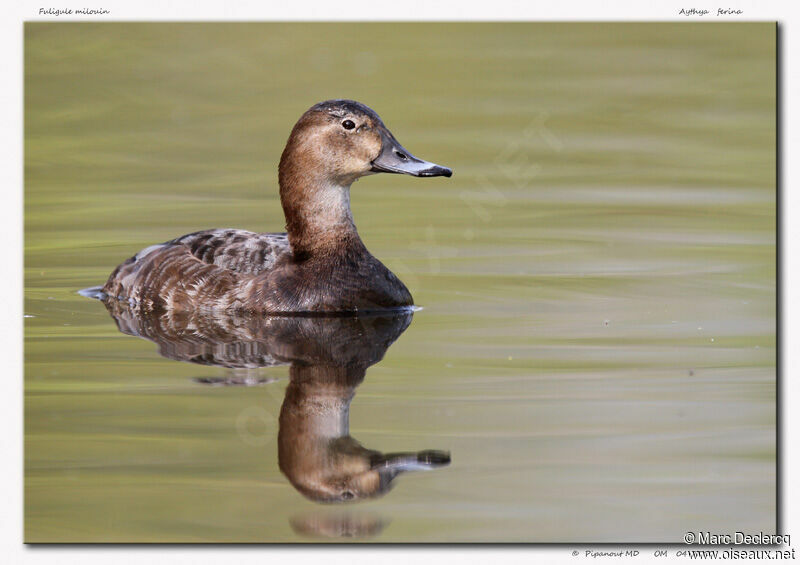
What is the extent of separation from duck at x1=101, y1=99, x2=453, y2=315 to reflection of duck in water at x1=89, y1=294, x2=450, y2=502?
149mm

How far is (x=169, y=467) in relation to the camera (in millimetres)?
6469

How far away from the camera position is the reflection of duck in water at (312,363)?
6426 mm

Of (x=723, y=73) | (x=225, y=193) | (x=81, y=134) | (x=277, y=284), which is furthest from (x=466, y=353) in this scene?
(x=723, y=73)

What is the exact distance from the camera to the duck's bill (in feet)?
31.8

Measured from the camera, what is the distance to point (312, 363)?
8086 millimetres

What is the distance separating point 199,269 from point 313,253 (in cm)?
83

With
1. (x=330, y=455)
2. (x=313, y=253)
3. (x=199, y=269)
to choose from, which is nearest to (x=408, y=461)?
(x=330, y=455)

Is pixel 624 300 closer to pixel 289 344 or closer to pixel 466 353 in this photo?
pixel 466 353

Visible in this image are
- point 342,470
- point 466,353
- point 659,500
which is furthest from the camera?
point 466,353

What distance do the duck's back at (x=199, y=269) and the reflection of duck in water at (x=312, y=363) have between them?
129 mm

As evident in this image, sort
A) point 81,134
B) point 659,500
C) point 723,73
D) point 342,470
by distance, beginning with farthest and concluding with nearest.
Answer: point 723,73, point 81,134, point 342,470, point 659,500

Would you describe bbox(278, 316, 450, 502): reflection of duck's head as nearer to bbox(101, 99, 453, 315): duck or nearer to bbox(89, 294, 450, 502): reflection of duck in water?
bbox(89, 294, 450, 502): reflection of duck in water

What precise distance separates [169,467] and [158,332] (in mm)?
2848

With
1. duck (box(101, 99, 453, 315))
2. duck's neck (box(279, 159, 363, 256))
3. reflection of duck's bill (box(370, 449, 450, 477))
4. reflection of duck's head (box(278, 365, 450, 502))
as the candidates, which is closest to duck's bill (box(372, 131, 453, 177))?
→ duck (box(101, 99, 453, 315))
